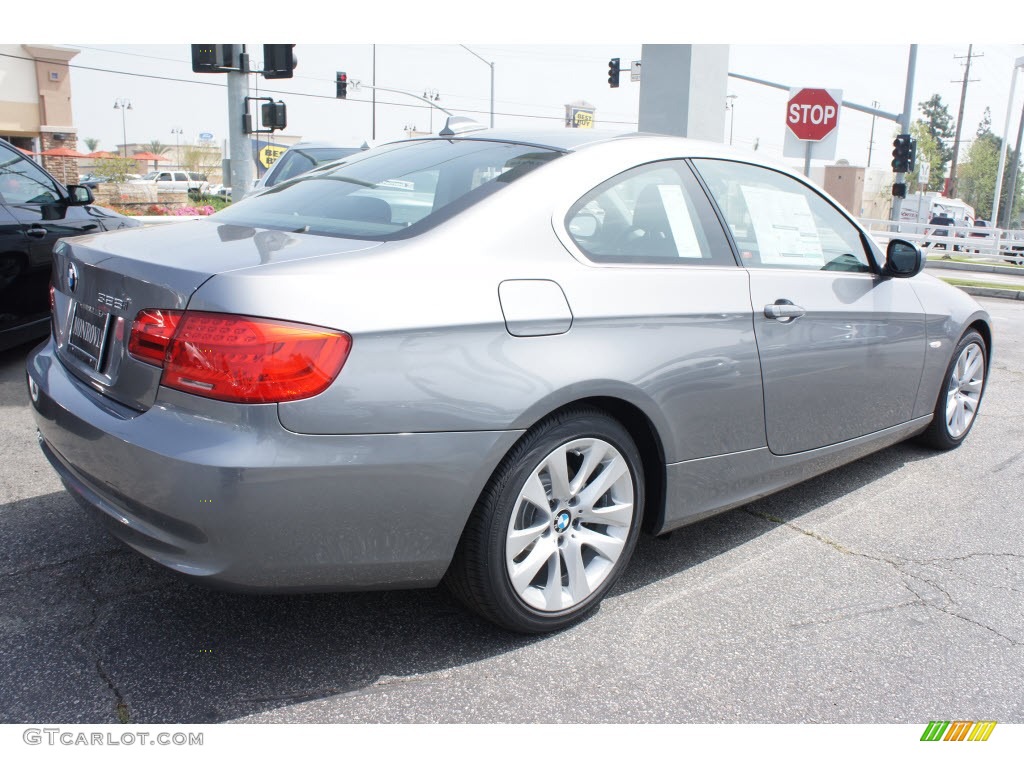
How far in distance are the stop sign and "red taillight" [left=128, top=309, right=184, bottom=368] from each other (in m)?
15.0

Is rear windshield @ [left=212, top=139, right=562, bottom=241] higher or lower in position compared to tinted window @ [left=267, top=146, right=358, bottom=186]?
lower

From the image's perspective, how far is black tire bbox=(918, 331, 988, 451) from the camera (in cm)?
451

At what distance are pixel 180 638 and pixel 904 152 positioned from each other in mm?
23718

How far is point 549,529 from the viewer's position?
262 centimetres

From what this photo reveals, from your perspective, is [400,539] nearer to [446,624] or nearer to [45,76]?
[446,624]

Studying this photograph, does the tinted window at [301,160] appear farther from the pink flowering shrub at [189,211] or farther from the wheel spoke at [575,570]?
the pink flowering shrub at [189,211]

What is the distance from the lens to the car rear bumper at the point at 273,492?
2.08 m

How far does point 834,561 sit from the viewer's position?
336 centimetres

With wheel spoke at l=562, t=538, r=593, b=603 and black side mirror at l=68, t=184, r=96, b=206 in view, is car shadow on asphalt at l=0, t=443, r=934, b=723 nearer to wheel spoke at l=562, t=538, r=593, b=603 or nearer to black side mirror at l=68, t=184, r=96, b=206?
wheel spoke at l=562, t=538, r=593, b=603

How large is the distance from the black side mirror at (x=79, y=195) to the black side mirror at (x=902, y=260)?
209 inches

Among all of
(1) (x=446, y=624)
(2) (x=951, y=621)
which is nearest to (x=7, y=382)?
(1) (x=446, y=624)

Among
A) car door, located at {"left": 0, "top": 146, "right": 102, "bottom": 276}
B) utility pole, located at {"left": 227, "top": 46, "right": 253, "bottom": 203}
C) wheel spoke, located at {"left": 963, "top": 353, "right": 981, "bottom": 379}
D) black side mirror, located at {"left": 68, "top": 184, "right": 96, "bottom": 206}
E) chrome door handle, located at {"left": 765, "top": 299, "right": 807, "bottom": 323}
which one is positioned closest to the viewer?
chrome door handle, located at {"left": 765, "top": 299, "right": 807, "bottom": 323}
